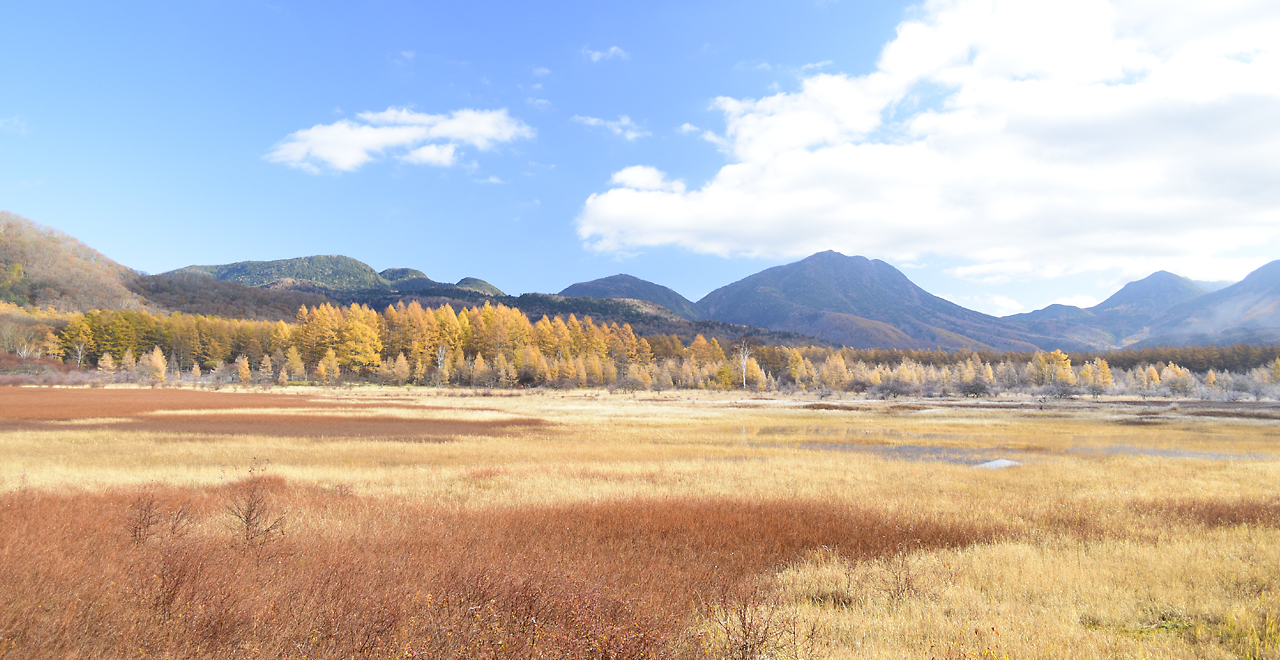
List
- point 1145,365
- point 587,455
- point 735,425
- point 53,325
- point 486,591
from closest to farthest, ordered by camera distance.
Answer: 1. point 486,591
2. point 587,455
3. point 735,425
4. point 53,325
5. point 1145,365

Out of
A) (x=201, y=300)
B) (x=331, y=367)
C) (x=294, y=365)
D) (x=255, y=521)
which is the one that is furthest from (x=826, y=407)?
(x=201, y=300)

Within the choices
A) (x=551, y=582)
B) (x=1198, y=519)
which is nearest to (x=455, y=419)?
(x=551, y=582)

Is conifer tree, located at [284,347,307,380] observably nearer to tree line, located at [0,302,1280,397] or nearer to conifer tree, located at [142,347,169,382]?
tree line, located at [0,302,1280,397]

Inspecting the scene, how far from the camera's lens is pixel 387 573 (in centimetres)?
722

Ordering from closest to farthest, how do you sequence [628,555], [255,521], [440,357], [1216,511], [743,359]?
→ [628,555] < [255,521] < [1216,511] < [440,357] < [743,359]

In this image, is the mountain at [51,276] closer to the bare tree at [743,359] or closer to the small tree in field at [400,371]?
the small tree in field at [400,371]

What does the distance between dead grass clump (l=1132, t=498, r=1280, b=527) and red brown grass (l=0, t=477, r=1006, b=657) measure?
17.0 feet

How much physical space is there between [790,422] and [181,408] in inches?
1967

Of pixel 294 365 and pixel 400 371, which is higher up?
pixel 294 365

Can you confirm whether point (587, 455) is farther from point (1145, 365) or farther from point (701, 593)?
point (1145, 365)

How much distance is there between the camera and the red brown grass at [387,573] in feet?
16.8

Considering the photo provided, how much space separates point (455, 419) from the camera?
41125mm

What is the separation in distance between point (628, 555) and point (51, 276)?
227 m

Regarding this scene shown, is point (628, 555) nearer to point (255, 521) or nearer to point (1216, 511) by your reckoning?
point (255, 521)
